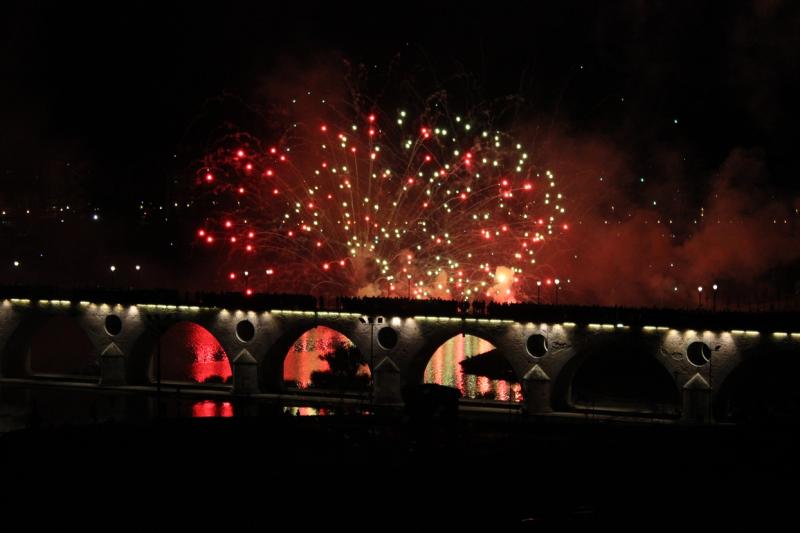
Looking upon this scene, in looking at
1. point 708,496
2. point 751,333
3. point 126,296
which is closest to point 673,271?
point 751,333

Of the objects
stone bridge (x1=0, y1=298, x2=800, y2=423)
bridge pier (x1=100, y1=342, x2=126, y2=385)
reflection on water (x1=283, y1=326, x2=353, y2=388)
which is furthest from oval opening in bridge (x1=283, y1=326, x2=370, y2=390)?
bridge pier (x1=100, y1=342, x2=126, y2=385)

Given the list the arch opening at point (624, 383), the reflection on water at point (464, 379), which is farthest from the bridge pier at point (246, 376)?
the arch opening at point (624, 383)

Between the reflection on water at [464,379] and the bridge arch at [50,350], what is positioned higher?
the bridge arch at [50,350]

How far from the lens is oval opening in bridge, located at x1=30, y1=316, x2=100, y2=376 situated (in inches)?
2039

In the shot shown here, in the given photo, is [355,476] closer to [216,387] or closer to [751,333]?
[751,333]

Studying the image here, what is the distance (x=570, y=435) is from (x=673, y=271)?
33138 mm

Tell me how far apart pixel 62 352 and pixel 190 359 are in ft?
30.9

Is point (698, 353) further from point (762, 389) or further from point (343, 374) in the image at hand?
point (343, 374)

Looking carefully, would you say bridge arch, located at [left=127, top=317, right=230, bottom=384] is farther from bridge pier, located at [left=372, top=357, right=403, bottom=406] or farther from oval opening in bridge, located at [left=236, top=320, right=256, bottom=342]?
bridge pier, located at [left=372, top=357, right=403, bottom=406]

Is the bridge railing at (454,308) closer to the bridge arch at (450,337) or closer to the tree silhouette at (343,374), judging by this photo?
the bridge arch at (450,337)

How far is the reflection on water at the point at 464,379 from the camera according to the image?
4556 cm

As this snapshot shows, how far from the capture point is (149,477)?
22266 mm

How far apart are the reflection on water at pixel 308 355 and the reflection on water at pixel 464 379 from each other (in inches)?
219

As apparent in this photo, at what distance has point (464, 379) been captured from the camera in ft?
165
